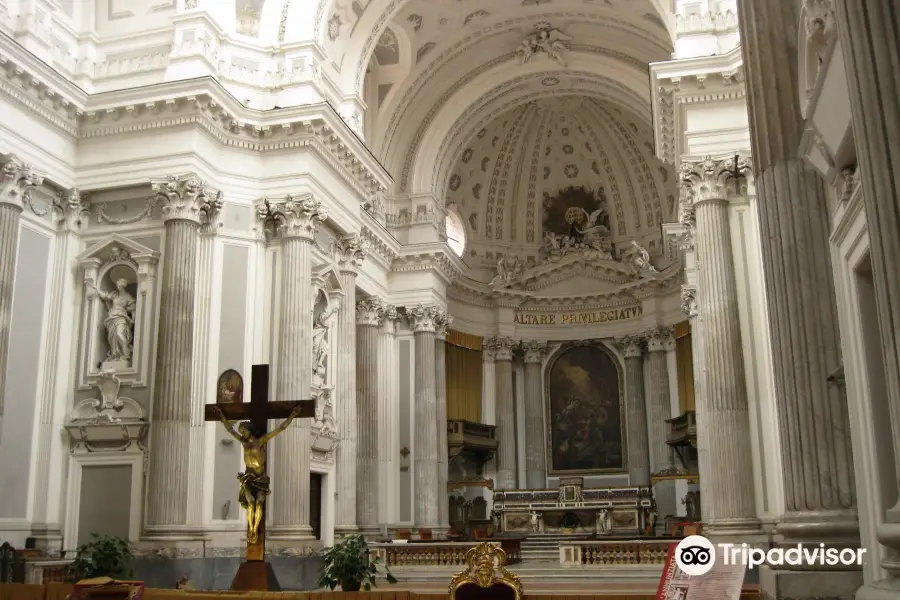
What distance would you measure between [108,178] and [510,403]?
17261mm

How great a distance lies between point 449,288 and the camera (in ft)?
96.8

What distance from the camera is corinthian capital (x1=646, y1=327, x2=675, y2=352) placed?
29953mm

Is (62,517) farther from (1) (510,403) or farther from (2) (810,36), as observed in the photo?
(1) (510,403)

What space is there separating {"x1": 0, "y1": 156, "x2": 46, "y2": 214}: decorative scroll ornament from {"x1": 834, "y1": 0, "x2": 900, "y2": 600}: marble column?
583 inches

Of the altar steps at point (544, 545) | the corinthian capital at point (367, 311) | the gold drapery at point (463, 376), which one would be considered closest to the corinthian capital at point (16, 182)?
the corinthian capital at point (367, 311)

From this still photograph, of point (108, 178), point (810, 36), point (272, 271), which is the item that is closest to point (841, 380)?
point (810, 36)

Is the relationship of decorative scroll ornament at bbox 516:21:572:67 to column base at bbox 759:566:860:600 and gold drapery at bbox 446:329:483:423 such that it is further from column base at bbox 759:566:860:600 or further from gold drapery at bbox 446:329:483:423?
column base at bbox 759:566:860:600

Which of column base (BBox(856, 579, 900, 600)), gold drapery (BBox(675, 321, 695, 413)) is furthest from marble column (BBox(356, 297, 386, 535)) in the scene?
column base (BBox(856, 579, 900, 600))

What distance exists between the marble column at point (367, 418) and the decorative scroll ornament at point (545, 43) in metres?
8.72

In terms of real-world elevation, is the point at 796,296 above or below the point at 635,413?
below

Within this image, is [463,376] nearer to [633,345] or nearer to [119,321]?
[633,345]

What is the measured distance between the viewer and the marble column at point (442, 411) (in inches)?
1033

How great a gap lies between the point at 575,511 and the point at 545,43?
13455 millimetres

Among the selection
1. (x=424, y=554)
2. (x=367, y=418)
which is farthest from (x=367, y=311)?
(x=424, y=554)
